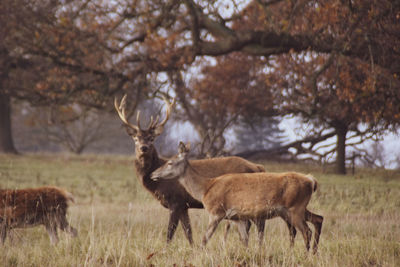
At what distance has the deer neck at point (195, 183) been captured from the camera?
18.5 ft

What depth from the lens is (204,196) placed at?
5488 mm

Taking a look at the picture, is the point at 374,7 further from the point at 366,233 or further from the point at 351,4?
the point at 366,233

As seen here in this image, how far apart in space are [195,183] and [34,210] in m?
2.35

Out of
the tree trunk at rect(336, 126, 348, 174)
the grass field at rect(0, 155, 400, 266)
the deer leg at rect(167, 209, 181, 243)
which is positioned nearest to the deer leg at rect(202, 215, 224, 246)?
the grass field at rect(0, 155, 400, 266)

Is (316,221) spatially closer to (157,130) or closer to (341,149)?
(157,130)

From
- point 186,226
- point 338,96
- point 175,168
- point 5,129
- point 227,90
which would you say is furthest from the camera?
point 5,129

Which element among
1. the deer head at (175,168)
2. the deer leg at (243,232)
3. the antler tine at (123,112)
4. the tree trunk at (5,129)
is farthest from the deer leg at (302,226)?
the tree trunk at (5,129)

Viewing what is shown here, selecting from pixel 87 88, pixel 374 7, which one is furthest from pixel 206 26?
pixel 374 7

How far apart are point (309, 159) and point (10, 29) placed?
11.5 metres

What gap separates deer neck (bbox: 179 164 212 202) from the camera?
5.65m

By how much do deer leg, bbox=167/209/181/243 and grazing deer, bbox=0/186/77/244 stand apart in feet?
4.55

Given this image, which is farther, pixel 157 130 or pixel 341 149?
pixel 341 149

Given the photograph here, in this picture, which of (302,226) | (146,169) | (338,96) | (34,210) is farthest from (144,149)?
(338,96)

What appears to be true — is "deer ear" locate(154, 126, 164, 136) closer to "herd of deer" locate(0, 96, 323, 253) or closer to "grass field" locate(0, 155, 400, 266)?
"herd of deer" locate(0, 96, 323, 253)
